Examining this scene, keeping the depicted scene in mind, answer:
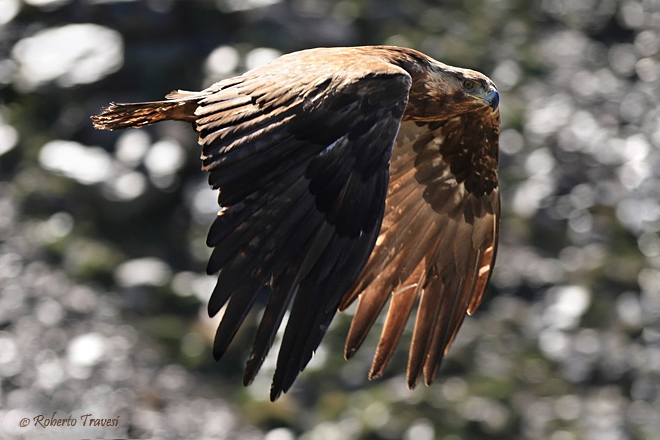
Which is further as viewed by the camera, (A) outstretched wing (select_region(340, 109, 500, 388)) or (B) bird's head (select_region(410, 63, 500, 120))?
(A) outstretched wing (select_region(340, 109, 500, 388))

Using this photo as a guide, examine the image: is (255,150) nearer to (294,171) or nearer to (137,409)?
(294,171)

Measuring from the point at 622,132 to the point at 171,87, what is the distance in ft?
23.6

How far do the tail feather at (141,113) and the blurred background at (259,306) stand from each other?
6582 mm

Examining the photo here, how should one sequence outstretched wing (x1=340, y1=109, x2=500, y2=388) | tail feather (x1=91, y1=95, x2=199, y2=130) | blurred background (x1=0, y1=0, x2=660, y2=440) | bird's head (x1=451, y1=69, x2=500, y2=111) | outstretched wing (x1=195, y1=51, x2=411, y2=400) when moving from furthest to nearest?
blurred background (x1=0, y1=0, x2=660, y2=440) → outstretched wing (x1=340, y1=109, x2=500, y2=388) → bird's head (x1=451, y1=69, x2=500, y2=111) → tail feather (x1=91, y1=95, x2=199, y2=130) → outstretched wing (x1=195, y1=51, x2=411, y2=400)

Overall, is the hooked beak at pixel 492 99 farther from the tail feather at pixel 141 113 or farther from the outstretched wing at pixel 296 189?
the tail feather at pixel 141 113

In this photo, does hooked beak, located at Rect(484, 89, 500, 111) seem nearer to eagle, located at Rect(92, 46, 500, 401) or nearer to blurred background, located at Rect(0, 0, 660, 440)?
eagle, located at Rect(92, 46, 500, 401)

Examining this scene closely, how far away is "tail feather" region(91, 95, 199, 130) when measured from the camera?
6359 millimetres

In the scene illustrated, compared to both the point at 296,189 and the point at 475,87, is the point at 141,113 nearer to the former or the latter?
the point at 296,189

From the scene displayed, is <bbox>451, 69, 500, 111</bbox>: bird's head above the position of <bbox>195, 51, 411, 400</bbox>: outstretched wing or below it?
below

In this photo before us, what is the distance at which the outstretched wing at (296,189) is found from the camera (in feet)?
16.4

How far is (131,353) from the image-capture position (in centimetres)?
1346

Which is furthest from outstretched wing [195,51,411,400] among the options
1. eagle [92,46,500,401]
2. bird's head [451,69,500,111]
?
bird's head [451,69,500,111]

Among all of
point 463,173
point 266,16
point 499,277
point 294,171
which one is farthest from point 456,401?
point 294,171

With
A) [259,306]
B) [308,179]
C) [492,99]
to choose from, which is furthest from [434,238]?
[259,306]
